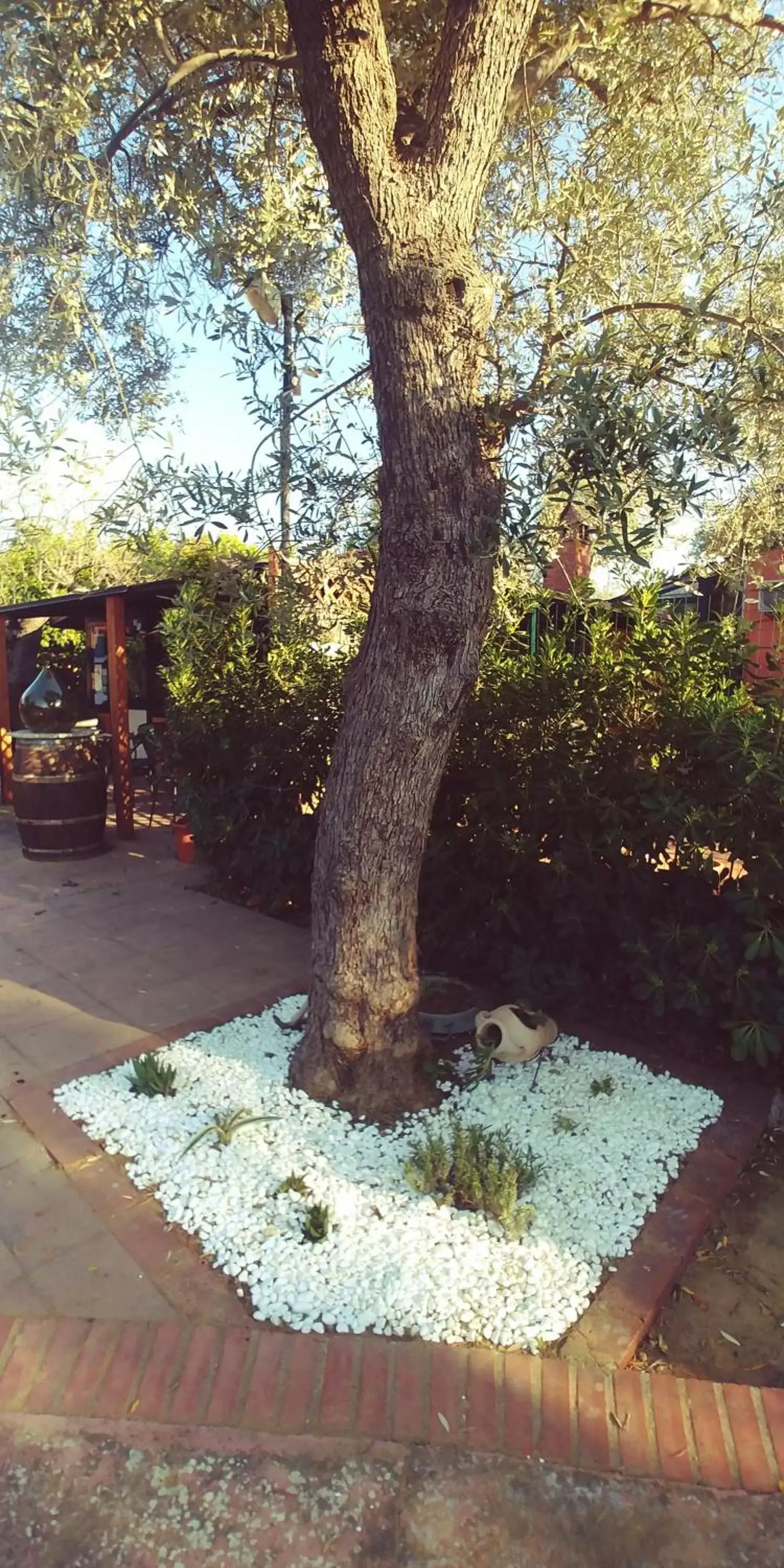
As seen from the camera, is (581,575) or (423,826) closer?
(423,826)

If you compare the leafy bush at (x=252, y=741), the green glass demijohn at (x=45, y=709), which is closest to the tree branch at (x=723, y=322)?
the leafy bush at (x=252, y=741)

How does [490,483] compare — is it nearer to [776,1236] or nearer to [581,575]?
[581,575]

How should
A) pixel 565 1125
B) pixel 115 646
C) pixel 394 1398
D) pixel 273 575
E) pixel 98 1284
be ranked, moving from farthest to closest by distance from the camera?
Answer: pixel 115 646 → pixel 273 575 → pixel 565 1125 → pixel 98 1284 → pixel 394 1398

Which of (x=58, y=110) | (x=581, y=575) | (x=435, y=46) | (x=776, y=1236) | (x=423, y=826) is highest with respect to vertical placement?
(x=435, y=46)

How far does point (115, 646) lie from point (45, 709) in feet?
2.51

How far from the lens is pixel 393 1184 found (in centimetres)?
262

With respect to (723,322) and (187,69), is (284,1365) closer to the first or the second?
(723,322)

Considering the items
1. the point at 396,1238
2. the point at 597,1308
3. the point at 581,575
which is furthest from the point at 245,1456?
the point at 581,575

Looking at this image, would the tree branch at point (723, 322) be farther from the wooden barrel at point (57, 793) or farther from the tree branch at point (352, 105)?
the wooden barrel at point (57, 793)

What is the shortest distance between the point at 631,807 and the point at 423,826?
954mm

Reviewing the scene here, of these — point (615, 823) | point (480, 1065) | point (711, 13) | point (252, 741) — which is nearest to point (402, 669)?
point (615, 823)

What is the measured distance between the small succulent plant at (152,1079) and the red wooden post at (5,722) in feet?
20.4

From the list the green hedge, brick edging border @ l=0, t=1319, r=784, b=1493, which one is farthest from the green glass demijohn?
brick edging border @ l=0, t=1319, r=784, b=1493

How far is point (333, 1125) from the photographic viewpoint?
2922 mm
